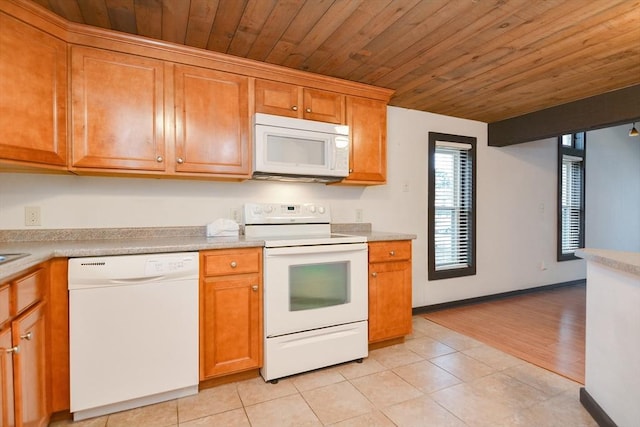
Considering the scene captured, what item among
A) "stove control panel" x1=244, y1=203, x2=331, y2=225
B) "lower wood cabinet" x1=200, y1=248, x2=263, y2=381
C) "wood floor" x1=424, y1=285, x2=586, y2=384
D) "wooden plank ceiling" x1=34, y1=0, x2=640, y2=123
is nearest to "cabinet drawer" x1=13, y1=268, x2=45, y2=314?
"lower wood cabinet" x1=200, y1=248, x2=263, y2=381

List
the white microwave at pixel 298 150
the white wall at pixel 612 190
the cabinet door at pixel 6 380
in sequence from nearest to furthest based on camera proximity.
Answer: the cabinet door at pixel 6 380 < the white microwave at pixel 298 150 < the white wall at pixel 612 190

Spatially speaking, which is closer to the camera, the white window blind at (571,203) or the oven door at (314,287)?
the oven door at (314,287)

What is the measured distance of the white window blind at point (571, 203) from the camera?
4859 mm

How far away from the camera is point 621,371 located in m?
1.55

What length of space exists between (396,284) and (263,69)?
6.47 feet

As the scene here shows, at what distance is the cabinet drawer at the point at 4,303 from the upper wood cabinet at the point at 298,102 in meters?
1.72

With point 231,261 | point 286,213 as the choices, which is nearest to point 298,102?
point 286,213

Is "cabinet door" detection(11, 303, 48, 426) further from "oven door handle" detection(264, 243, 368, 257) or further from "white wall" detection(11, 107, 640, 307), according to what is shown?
"oven door handle" detection(264, 243, 368, 257)

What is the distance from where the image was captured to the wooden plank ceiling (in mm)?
1802

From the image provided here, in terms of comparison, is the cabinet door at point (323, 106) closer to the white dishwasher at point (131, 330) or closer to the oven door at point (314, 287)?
the oven door at point (314, 287)

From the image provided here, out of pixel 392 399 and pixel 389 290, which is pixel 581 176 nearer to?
pixel 389 290

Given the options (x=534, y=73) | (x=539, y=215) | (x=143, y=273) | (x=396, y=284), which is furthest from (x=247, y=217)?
(x=539, y=215)

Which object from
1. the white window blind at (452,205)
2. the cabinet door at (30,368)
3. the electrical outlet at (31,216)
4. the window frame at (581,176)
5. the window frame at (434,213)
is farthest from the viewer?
the window frame at (581,176)

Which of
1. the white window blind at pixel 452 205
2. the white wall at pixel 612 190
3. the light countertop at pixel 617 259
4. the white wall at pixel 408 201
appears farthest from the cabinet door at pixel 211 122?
the white wall at pixel 612 190
